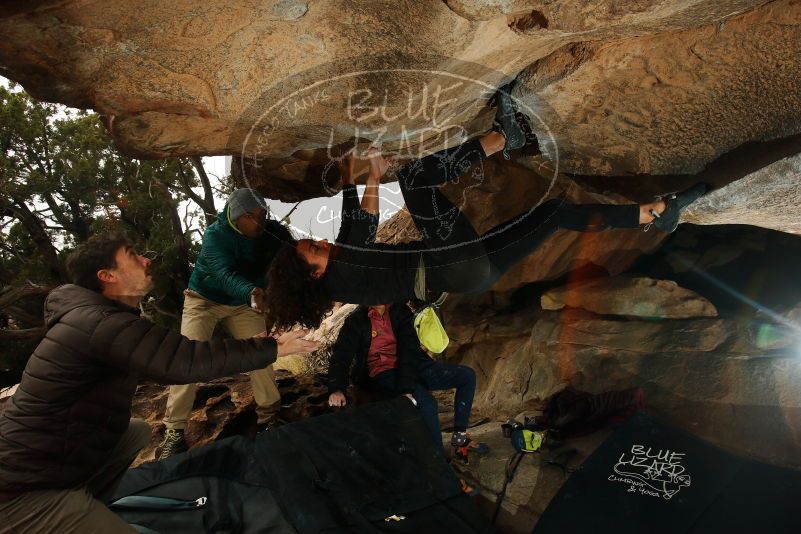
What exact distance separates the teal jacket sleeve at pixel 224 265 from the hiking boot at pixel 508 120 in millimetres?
2307

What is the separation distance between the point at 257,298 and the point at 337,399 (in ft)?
3.47

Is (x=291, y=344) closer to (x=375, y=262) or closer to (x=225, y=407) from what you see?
(x=375, y=262)

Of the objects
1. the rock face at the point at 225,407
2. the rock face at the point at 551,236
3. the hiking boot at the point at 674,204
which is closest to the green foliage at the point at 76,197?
the rock face at the point at 225,407

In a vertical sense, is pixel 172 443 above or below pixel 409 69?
below

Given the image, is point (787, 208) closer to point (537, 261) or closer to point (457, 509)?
point (537, 261)

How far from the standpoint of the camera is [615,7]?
241cm

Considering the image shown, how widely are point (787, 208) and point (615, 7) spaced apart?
2.68m

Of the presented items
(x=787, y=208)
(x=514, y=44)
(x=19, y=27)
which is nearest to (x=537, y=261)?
(x=787, y=208)

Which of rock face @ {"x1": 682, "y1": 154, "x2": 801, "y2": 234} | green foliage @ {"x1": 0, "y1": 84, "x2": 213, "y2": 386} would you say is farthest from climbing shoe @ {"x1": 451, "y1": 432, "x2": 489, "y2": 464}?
green foliage @ {"x1": 0, "y1": 84, "x2": 213, "y2": 386}

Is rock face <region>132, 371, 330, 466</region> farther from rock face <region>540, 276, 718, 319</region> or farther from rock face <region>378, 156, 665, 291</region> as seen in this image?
rock face <region>540, 276, 718, 319</region>

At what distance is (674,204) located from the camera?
388 cm

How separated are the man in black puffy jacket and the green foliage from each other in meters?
8.50

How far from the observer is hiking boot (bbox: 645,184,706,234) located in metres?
3.86

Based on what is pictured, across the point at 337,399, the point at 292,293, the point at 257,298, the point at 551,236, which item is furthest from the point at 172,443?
the point at 551,236
